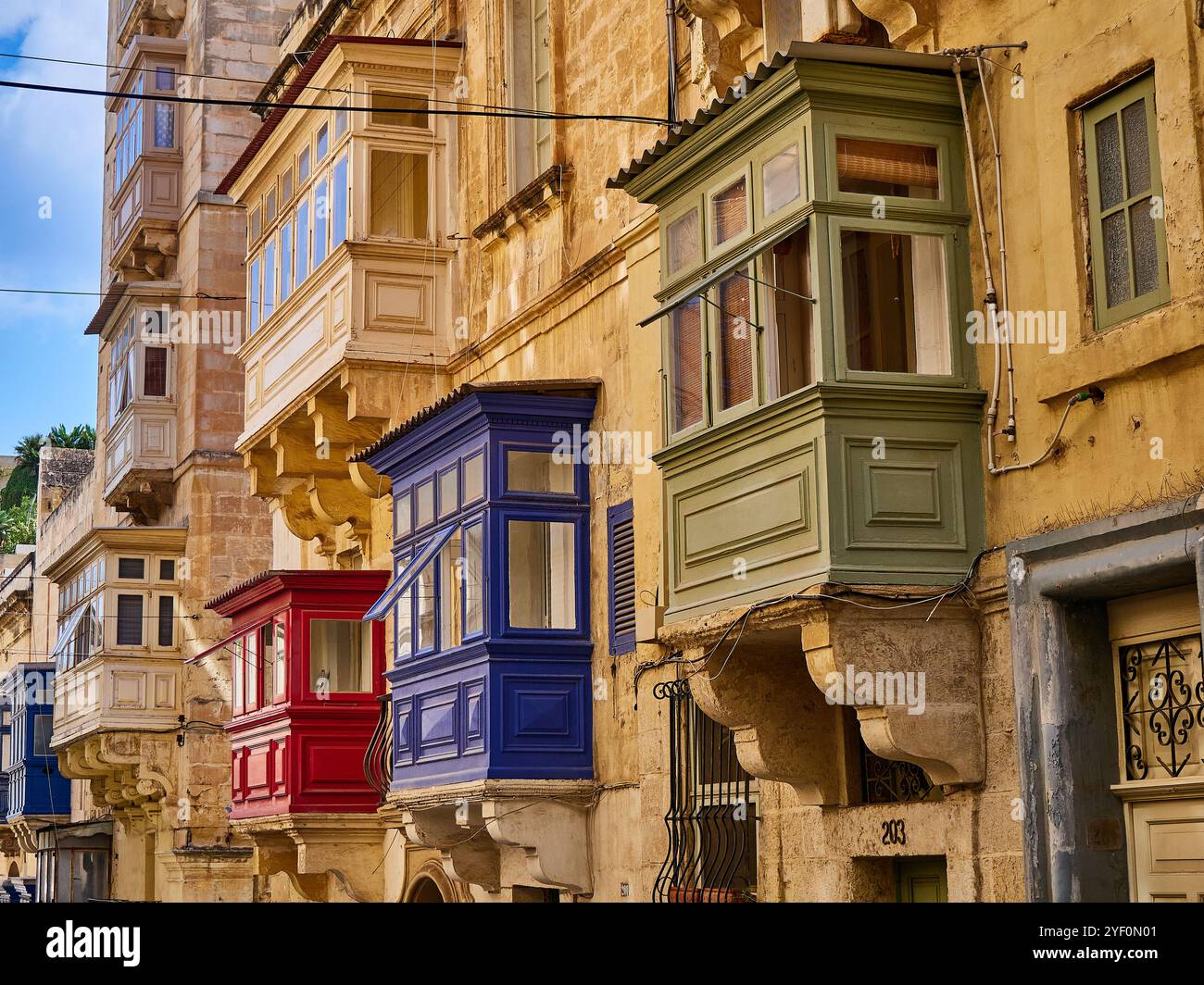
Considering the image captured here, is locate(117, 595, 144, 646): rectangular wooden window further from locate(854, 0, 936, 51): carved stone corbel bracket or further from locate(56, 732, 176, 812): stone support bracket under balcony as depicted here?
locate(854, 0, 936, 51): carved stone corbel bracket

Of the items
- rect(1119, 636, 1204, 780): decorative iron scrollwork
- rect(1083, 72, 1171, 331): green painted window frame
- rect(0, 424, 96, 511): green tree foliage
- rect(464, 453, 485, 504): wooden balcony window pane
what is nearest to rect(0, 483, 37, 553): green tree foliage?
rect(0, 424, 96, 511): green tree foliage

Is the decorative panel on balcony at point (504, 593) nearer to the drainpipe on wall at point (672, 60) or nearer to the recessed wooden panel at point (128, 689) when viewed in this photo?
the drainpipe on wall at point (672, 60)

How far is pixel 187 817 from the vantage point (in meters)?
26.1

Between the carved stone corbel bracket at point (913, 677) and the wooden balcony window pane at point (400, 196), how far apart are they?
9.76 meters

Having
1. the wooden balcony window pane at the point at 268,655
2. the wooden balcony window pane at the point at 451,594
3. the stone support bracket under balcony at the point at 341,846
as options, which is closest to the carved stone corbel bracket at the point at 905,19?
the wooden balcony window pane at the point at 451,594

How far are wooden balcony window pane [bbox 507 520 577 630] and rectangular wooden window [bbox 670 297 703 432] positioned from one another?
3620 millimetres

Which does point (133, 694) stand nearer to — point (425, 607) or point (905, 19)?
point (425, 607)

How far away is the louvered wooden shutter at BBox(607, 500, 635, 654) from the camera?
1381 cm

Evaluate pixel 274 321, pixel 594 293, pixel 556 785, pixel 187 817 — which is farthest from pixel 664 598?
pixel 187 817
